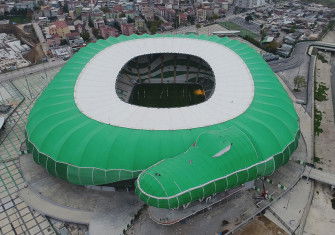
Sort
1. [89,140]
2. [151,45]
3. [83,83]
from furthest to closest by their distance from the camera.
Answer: [151,45] → [83,83] → [89,140]

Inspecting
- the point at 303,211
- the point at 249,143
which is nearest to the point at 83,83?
the point at 249,143

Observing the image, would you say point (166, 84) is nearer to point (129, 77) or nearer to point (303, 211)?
A: point (129, 77)

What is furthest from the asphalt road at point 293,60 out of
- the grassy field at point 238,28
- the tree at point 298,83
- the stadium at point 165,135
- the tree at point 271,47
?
the stadium at point 165,135

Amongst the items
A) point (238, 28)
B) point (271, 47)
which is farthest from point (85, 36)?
point (271, 47)

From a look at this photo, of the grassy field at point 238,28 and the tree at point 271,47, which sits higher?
the tree at point 271,47

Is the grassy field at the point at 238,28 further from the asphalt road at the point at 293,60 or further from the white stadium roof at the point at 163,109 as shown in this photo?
the white stadium roof at the point at 163,109

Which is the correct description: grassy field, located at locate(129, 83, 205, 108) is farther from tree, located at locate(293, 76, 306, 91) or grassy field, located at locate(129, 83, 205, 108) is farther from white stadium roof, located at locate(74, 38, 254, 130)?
tree, located at locate(293, 76, 306, 91)

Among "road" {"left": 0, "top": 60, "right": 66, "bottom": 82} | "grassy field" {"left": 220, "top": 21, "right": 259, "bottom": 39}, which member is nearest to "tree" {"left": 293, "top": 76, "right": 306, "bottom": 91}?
"grassy field" {"left": 220, "top": 21, "right": 259, "bottom": 39}
